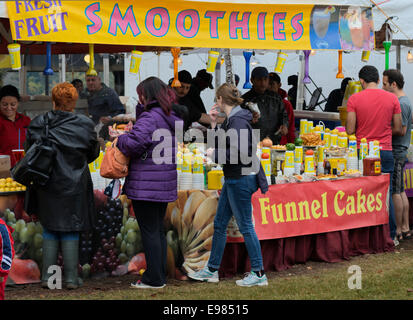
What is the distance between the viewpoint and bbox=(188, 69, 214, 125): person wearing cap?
870cm

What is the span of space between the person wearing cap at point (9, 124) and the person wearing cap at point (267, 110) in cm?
260

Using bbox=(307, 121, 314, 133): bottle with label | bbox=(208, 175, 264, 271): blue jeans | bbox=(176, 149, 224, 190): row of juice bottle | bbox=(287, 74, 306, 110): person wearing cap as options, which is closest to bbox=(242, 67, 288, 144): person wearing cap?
bbox=(307, 121, 314, 133): bottle with label

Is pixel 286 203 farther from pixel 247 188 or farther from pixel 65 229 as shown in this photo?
pixel 65 229

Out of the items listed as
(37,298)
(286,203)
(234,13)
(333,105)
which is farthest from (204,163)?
(333,105)

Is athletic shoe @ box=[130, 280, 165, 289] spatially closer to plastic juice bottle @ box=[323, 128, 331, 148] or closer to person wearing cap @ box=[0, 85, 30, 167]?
person wearing cap @ box=[0, 85, 30, 167]

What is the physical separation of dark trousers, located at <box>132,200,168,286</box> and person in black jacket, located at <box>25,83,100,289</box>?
49 centimetres

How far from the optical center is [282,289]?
229 inches

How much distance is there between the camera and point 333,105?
513 inches

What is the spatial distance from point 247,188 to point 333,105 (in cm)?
760

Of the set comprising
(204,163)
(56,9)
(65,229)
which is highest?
(56,9)

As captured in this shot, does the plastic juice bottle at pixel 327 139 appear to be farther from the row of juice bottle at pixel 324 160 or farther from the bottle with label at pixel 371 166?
the bottle with label at pixel 371 166

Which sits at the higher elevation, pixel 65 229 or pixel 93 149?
pixel 93 149

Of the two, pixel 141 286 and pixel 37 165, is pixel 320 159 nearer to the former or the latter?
pixel 141 286
